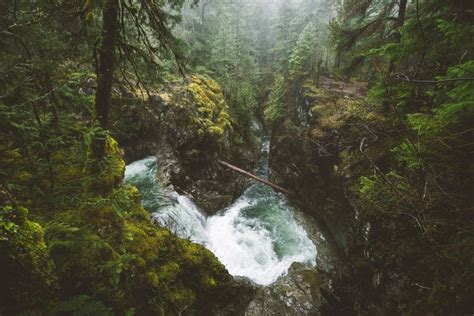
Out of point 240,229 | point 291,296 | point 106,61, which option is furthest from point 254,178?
point 106,61

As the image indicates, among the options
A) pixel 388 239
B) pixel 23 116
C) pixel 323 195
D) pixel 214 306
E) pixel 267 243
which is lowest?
pixel 267 243

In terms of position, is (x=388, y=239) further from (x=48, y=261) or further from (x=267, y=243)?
(x=48, y=261)

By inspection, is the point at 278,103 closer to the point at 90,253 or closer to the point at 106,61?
the point at 106,61

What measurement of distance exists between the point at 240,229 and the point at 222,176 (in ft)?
12.5

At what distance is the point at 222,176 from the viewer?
16.2m

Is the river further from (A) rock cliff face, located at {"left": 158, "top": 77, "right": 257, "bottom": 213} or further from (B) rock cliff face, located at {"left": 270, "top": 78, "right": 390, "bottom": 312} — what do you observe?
(B) rock cliff face, located at {"left": 270, "top": 78, "right": 390, "bottom": 312}

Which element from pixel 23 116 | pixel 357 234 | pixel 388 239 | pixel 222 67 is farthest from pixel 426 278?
pixel 222 67

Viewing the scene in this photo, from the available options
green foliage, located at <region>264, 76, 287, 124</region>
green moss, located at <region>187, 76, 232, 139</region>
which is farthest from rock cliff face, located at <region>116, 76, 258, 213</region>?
green foliage, located at <region>264, 76, 287, 124</region>

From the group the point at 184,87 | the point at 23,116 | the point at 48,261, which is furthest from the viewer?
the point at 184,87

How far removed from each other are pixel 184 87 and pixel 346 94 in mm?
11122

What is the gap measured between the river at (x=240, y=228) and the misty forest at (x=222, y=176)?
9 cm

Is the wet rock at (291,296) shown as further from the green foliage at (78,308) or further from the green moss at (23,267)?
the green moss at (23,267)

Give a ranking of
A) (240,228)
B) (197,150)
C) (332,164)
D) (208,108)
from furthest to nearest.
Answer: (208,108) → (197,150) → (240,228) → (332,164)

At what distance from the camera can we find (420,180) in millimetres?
6156
